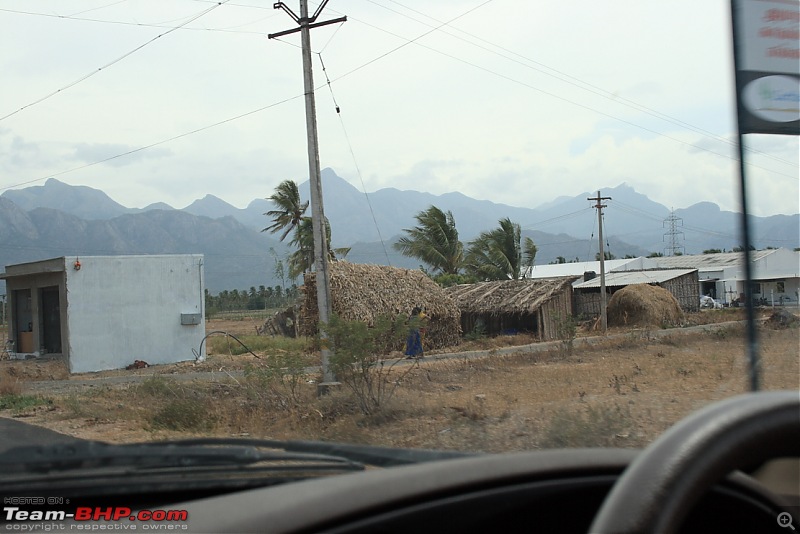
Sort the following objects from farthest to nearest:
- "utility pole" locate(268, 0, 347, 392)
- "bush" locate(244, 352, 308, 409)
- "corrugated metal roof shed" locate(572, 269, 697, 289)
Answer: "corrugated metal roof shed" locate(572, 269, 697, 289)
"utility pole" locate(268, 0, 347, 392)
"bush" locate(244, 352, 308, 409)

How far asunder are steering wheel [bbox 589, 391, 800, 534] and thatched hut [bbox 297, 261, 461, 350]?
19184 mm

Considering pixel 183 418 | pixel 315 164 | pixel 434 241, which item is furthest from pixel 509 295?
pixel 183 418

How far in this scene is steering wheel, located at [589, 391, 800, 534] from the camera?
4.96ft

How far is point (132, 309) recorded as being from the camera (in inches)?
914

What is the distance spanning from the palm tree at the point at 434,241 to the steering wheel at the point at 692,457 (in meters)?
37.5

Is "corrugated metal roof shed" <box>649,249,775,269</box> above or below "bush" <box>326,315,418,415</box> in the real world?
above

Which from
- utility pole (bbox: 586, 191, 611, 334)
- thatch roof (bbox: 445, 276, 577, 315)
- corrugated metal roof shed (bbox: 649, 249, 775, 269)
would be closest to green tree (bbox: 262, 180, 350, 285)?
thatch roof (bbox: 445, 276, 577, 315)

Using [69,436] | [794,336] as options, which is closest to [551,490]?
[69,436]

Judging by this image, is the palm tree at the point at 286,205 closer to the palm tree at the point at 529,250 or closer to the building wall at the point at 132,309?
the building wall at the point at 132,309

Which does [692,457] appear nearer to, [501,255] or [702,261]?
[501,255]

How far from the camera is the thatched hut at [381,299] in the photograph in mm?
22734

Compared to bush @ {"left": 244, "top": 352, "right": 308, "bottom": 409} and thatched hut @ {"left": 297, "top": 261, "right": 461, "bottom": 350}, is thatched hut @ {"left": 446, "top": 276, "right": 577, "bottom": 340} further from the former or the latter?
bush @ {"left": 244, "top": 352, "right": 308, "bottom": 409}

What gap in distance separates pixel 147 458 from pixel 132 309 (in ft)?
72.9

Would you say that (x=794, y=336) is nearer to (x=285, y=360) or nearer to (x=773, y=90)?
(x=285, y=360)
